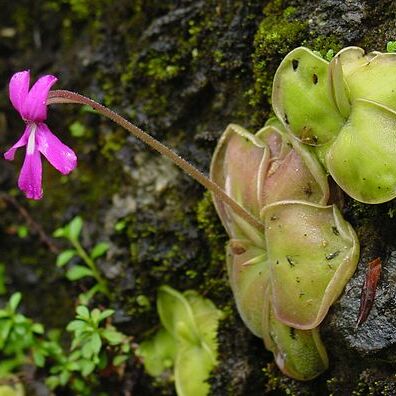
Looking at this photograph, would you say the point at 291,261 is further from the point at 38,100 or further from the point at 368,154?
the point at 38,100

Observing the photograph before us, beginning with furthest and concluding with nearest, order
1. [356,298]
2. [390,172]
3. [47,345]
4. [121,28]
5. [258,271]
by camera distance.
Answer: [121,28]
[47,345]
[258,271]
[356,298]
[390,172]

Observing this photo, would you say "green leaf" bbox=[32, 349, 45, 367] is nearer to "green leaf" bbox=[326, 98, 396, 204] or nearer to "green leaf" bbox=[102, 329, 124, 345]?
"green leaf" bbox=[102, 329, 124, 345]

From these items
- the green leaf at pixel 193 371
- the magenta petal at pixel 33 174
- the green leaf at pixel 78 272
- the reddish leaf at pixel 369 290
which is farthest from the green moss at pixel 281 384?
the magenta petal at pixel 33 174

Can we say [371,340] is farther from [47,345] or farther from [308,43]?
[47,345]

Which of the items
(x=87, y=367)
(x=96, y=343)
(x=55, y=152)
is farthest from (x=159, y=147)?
(x=87, y=367)

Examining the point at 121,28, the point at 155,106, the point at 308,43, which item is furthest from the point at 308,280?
the point at 121,28

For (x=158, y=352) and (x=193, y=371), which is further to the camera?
(x=158, y=352)
